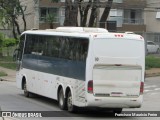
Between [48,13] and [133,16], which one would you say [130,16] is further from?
[48,13]

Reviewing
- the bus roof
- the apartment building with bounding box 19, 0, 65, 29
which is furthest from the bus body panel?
the apartment building with bounding box 19, 0, 65, 29

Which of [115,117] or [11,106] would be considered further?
[11,106]

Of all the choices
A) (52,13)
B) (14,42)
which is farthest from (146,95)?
(52,13)

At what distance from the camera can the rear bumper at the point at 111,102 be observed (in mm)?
16422

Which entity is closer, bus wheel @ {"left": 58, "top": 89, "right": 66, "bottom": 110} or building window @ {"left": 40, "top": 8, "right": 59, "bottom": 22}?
bus wheel @ {"left": 58, "top": 89, "right": 66, "bottom": 110}

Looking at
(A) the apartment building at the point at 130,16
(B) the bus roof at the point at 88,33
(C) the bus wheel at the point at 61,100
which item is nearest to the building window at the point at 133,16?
(A) the apartment building at the point at 130,16

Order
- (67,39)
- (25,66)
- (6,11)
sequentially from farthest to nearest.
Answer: (6,11) < (25,66) < (67,39)

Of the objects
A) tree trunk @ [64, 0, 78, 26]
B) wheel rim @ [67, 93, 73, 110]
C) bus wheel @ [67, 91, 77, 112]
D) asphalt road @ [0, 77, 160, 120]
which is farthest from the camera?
tree trunk @ [64, 0, 78, 26]

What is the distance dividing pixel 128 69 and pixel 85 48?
150cm

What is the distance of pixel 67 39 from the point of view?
18609 mm

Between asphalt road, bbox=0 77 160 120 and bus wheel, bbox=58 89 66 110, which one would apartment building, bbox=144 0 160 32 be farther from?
Result: bus wheel, bbox=58 89 66 110

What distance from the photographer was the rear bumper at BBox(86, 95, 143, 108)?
1642cm

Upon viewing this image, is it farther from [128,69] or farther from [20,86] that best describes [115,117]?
[20,86]

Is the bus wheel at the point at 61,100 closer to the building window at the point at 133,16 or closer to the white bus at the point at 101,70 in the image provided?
the white bus at the point at 101,70
